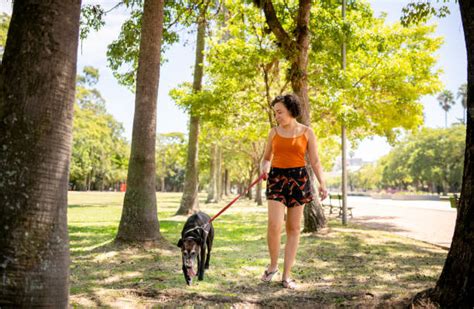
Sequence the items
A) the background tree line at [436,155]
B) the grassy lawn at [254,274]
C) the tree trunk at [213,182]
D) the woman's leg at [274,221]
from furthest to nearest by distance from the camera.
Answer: the background tree line at [436,155], the tree trunk at [213,182], the woman's leg at [274,221], the grassy lawn at [254,274]

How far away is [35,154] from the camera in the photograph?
112 inches

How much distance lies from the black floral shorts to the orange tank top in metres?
0.06

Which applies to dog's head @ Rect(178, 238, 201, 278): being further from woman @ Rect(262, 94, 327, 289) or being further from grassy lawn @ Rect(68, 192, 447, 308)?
woman @ Rect(262, 94, 327, 289)

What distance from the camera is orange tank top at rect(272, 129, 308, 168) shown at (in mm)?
4371

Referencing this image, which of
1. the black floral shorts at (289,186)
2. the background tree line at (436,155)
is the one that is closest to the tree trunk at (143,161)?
the black floral shorts at (289,186)

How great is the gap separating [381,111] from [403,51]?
2.65 m

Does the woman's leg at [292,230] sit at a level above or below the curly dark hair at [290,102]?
below

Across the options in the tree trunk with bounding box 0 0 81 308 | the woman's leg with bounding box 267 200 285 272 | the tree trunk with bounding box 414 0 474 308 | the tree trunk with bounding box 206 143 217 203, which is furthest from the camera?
the tree trunk with bounding box 206 143 217 203

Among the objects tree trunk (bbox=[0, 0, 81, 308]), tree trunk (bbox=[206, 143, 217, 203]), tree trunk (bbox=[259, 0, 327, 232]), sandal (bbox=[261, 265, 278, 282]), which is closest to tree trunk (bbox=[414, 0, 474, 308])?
sandal (bbox=[261, 265, 278, 282])

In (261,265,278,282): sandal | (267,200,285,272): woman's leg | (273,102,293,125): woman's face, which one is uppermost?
(273,102,293,125): woman's face

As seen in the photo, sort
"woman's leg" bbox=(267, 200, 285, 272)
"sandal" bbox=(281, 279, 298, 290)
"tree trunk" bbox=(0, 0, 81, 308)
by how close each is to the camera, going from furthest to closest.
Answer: "sandal" bbox=(281, 279, 298, 290)
"woman's leg" bbox=(267, 200, 285, 272)
"tree trunk" bbox=(0, 0, 81, 308)

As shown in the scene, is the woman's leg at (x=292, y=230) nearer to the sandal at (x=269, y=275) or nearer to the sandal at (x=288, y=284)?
the sandal at (x=288, y=284)

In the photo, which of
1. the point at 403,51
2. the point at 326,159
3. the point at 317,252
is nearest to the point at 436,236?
the point at 317,252

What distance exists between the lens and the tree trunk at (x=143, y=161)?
7.71 metres
